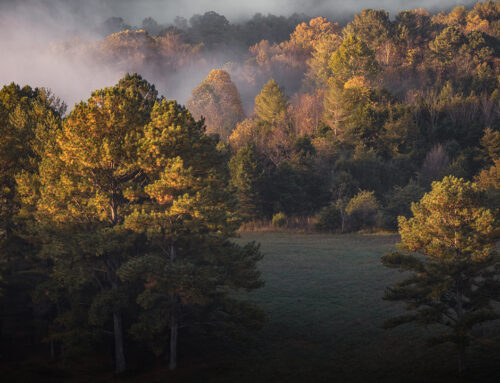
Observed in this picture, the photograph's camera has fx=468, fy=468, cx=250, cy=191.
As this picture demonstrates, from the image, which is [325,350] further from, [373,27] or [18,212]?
[373,27]

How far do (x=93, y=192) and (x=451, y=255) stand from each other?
51.0ft

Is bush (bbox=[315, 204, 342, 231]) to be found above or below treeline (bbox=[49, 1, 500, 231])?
below

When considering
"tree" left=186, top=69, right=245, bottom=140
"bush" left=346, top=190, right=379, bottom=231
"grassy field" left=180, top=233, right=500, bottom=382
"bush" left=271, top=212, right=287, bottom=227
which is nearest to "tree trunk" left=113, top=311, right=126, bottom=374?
"grassy field" left=180, top=233, right=500, bottom=382

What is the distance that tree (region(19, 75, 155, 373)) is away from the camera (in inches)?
779

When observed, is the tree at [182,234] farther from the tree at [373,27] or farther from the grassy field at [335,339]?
the tree at [373,27]

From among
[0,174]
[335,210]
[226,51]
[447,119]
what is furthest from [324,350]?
[226,51]

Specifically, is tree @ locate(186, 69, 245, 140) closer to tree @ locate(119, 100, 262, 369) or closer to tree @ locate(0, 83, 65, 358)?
tree @ locate(0, 83, 65, 358)

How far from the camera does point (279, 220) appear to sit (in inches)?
2277

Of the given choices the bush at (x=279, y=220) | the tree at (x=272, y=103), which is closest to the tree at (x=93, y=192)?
the bush at (x=279, y=220)

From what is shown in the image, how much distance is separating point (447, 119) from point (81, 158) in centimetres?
6595

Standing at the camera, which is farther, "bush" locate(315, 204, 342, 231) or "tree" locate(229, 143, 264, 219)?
"tree" locate(229, 143, 264, 219)

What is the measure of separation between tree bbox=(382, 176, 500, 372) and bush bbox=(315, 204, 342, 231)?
3885 cm

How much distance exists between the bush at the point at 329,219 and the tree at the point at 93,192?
3606 centimetres

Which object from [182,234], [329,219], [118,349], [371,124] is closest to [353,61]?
[371,124]
